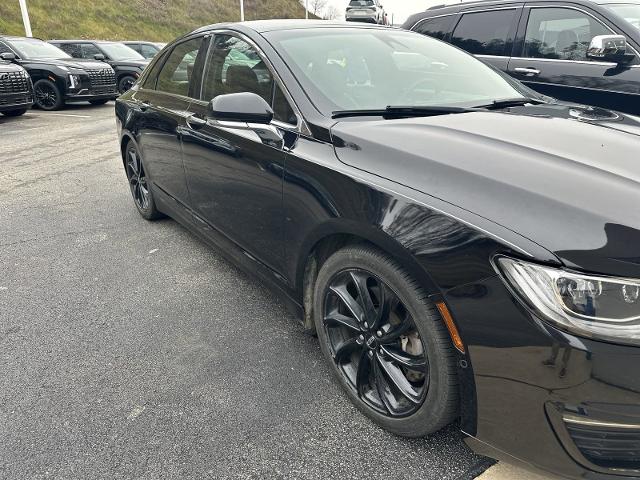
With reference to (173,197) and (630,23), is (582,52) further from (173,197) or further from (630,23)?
(173,197)

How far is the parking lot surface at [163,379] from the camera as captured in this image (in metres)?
1.92

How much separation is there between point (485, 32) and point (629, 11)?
1305 mm

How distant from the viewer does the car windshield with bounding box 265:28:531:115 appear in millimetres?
2469

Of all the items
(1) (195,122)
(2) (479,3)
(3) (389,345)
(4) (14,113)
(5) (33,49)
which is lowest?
(4) (14,113)

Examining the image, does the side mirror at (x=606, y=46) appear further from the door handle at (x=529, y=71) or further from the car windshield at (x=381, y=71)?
the car windshield at (x=381, y=71)

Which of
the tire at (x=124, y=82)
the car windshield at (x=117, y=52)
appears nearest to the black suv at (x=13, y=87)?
the tire at (x=124, y=82)

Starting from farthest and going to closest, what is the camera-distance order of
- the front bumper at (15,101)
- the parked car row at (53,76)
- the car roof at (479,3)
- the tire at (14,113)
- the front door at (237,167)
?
the parked car row at (53,76) < the tire at (14,113) < the front bumper at (15,101) < the car roof at (479,3) < the front door at (237,167)

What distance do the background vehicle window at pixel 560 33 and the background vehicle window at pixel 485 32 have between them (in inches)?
9.6

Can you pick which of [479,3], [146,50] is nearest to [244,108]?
[479,3]

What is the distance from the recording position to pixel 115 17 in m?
34.4

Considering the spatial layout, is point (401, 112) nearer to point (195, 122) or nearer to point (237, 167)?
point (237, 167)

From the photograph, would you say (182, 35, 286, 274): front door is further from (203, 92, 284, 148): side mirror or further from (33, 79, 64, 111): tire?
(33, 79, 64, 111): tire

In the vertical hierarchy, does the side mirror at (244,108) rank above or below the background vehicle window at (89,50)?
above

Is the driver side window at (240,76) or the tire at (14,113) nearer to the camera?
the driver side window at (240,76)
